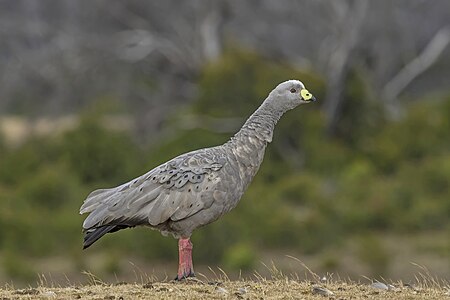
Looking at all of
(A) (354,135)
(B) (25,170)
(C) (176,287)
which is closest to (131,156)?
(B) (25,170)

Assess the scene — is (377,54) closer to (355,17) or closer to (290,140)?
(355,17)

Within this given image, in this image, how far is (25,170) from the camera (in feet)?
85.3

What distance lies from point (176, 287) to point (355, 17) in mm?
24371

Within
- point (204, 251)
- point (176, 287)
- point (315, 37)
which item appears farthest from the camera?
point (315, 37)

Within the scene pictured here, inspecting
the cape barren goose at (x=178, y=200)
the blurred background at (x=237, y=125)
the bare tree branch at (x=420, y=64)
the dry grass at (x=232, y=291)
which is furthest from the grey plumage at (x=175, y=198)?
the bare tree branch at (x=420, y=64)

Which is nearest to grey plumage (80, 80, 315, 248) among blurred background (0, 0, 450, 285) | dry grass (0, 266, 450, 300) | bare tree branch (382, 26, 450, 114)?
dry grass (0, 266, 450, 300)

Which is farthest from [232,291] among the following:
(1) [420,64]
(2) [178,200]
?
(1) [420,64]

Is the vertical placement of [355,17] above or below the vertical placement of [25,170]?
above

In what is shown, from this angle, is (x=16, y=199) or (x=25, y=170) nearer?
(x=16, y=199)

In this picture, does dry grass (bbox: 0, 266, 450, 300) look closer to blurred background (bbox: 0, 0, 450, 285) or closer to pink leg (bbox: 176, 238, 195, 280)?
pink leg (bbox: 176, 238, 195, 280)

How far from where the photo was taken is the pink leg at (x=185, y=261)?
28.3ft

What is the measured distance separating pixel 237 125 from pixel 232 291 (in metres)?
19.5

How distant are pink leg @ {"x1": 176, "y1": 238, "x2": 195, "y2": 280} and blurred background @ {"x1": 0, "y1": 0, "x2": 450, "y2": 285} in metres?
4.50

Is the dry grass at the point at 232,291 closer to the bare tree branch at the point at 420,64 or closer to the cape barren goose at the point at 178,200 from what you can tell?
the cape barren goose at the point at 178,200
